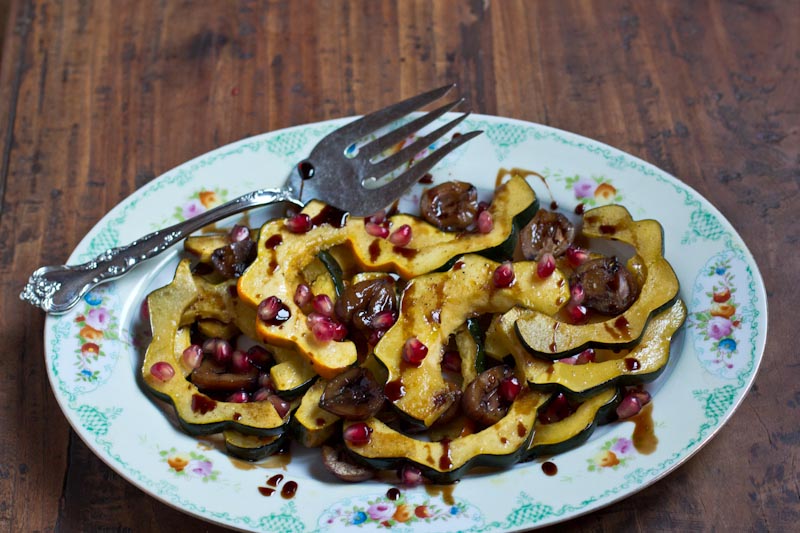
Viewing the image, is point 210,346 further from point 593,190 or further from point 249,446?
point 593,190

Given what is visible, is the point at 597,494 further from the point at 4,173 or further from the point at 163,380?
the point at 4,173

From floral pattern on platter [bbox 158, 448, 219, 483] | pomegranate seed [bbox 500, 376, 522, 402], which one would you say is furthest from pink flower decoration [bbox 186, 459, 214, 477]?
pomegranate seed [bbox 500, 376, 522, 402]

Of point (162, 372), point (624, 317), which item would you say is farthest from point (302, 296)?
point (624, 317)

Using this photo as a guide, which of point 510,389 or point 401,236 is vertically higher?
point 401,236

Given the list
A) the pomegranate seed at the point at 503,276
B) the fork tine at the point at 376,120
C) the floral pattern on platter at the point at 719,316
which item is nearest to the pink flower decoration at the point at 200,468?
the pomegranate seed at the point at 503,276

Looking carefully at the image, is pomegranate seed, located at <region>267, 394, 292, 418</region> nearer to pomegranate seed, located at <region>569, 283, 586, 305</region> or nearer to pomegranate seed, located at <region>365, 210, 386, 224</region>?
pomegranate seed, located at <region>365, 210, 386, 224</region>

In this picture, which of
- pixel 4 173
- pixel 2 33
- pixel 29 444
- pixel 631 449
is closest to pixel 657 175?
pixel 631 449
